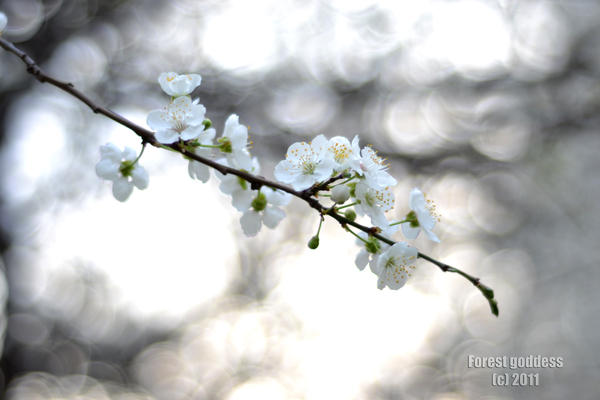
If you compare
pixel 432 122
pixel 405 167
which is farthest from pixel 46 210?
pixel 432 122

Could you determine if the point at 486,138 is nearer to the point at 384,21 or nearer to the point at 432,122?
the point at 432,122

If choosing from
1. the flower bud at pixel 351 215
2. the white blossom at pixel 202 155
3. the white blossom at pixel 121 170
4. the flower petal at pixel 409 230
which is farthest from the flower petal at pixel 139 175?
the flower petal at pixel 409 230

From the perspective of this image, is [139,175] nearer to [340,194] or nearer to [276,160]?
[340,194]

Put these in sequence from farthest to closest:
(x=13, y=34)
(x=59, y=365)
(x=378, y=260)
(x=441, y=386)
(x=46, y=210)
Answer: (x=441, y=386)
(x=59, y=365)
(x=46, y=210)
(x=13, y=34)
(x=378, y=260)

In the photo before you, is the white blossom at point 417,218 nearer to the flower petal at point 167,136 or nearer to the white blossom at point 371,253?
the white blossom at point 371,253

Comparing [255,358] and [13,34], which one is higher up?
[13,34]

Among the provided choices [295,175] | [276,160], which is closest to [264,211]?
[295,175]

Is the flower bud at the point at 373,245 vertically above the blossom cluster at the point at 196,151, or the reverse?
the blossom cluster at the point at 196,151
